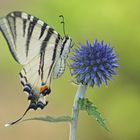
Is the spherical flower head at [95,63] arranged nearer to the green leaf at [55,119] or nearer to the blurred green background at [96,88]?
the green leaf at [55,119]

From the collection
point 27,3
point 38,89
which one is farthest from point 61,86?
point 38,89

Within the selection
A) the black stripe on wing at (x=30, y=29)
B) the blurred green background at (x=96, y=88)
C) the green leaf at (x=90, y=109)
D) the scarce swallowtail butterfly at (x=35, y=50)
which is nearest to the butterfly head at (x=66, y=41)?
the scarce swallowtail butterfly at (x=35, y=50)

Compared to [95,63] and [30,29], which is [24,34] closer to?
[30,29]

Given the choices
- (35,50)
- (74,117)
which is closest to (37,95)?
(35,50)

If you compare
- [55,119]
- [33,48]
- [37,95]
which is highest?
[33,48]

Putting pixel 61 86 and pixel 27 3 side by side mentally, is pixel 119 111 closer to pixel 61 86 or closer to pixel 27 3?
pixel 61 86

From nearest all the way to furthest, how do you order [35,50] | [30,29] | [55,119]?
[55,119] < [30,29] < [35,50]
